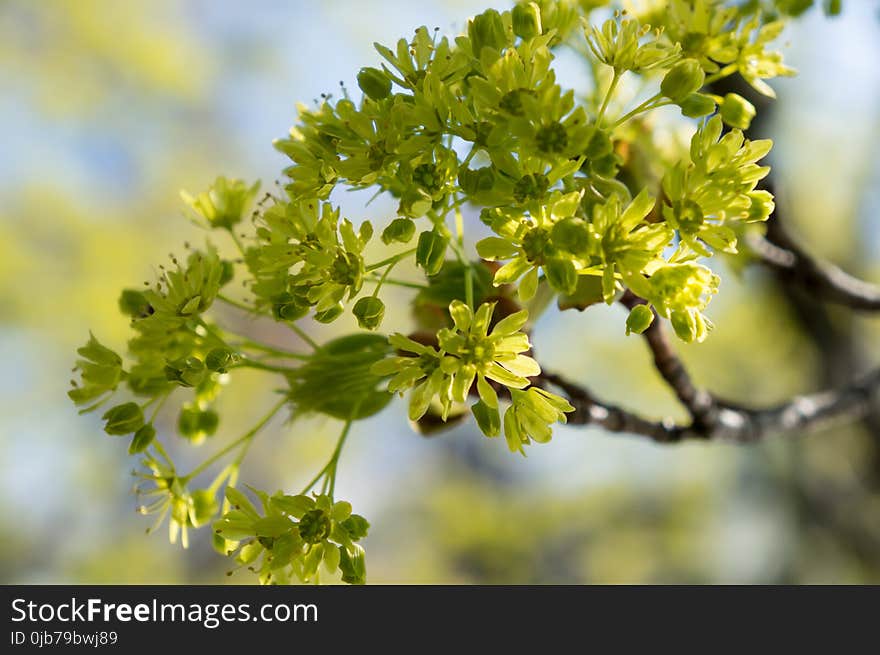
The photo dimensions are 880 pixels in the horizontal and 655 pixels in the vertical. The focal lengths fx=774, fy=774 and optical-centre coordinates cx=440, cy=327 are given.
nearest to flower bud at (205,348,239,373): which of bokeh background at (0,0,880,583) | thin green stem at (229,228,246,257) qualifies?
thin green stem at (229,228,246,257)

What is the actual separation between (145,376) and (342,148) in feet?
1.16

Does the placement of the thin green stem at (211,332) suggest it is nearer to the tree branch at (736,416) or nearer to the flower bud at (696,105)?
the tree branch at (736,416)

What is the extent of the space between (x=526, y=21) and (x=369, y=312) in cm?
32

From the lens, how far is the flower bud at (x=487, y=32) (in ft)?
2.35

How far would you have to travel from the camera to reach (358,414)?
94 cm

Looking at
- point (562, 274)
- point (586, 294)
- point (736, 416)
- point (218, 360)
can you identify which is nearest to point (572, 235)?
point (562, 274)

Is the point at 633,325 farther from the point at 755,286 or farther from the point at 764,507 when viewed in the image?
the point at 764,507


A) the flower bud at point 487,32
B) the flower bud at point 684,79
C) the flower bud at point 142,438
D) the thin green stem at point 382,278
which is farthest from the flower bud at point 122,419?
the flower bud at point 684,79

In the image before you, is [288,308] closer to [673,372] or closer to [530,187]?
[530,187]

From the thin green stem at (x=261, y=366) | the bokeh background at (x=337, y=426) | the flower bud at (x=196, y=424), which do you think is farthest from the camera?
the bokeh background at (x=337, y=426)

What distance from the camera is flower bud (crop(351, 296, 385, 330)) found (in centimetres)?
75

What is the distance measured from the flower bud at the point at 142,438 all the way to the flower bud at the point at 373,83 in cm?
44

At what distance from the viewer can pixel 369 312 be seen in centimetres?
75

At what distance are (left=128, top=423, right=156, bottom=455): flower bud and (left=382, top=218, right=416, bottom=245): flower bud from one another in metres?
Result: 0.36
